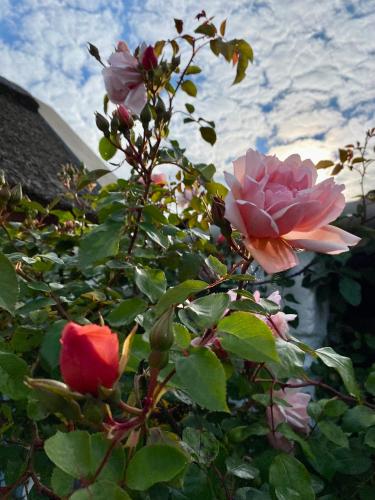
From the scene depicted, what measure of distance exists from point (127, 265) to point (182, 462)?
421mm

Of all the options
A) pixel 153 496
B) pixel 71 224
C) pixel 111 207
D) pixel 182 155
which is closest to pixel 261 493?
pixel 153 496

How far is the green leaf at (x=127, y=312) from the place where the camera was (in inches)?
21.8

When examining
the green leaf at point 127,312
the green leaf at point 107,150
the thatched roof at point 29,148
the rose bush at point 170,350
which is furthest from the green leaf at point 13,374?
the thatched roof at point 29,148

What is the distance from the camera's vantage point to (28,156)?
3852mm

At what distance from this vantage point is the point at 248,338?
0.42 metres

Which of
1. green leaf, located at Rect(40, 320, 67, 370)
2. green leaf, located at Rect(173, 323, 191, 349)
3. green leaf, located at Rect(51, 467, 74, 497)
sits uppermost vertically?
green leaf, located at Rect(173, 323, 191, 349)

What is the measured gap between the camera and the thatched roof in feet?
10.3

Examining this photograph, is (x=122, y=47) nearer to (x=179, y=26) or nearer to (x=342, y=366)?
(x=179, y=26)

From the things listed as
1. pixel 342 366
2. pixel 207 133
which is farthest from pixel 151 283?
pixel 207 133

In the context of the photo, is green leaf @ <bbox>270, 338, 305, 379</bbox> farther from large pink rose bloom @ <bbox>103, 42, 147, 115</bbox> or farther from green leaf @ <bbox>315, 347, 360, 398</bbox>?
large pink rose bloom @ <bbox>103, 42, 147, 115</bbox>

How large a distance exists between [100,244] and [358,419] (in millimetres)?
471

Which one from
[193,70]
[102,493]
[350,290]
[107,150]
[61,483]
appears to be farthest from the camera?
[350,290]

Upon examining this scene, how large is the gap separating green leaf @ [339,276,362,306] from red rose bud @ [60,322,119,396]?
65.0 inches

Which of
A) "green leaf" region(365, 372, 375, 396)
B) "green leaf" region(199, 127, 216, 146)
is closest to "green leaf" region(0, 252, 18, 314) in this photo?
"green leaf" region(365, 372, 375, 396)
